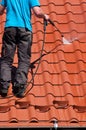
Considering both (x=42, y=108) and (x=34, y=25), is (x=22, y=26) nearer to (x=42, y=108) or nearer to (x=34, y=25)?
(x=42, y=108)

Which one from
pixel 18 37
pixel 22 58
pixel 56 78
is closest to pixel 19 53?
pixel 22 58

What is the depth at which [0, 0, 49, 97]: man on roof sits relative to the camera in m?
6.16

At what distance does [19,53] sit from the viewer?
247 inches

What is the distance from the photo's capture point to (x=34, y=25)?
8195mm

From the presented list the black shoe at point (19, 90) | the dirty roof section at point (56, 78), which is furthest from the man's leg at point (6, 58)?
the dirty roof section at point (56, 78)

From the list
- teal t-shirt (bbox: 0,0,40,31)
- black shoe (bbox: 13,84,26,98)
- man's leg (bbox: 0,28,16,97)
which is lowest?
black shoe (bbox: 13,84,26,98)

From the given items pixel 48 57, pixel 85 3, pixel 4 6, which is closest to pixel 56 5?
pixel 85 3

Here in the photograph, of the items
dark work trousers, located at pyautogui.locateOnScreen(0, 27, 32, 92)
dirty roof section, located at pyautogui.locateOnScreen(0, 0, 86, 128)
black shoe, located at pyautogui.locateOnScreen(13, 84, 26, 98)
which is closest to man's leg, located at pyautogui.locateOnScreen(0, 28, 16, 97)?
dark work trousers, located at pyautogui.locateOnScreen(0, 27, 32, 92)

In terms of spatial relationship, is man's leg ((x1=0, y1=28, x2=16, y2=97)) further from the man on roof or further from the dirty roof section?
the dirty roof section

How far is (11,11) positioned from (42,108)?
125 cm

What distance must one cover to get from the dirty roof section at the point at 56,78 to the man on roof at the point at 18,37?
377 mm

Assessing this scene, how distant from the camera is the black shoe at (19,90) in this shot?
628 centimetres

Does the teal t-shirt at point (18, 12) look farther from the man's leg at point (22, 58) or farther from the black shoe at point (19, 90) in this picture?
the black shoe at point (19, 90)

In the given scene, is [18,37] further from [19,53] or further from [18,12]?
[18,12]
